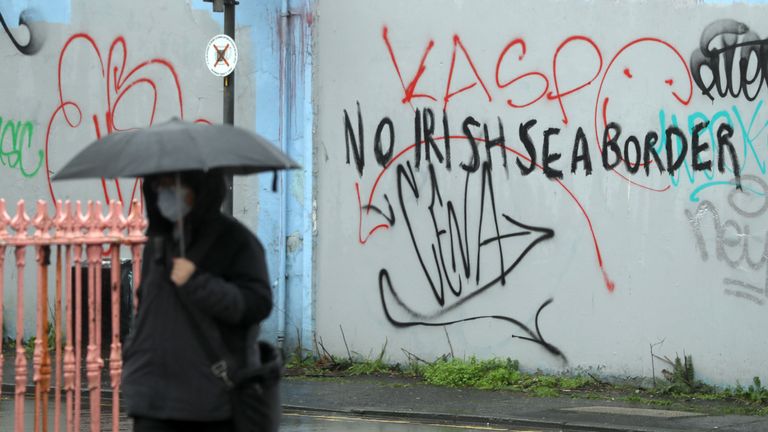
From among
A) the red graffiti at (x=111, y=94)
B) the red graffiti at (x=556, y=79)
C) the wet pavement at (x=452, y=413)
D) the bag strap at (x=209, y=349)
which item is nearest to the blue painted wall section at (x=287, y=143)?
the red graffiti at (x=111, y=94)

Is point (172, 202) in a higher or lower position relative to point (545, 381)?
higher

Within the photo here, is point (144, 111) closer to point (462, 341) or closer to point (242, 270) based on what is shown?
point (462, 341)

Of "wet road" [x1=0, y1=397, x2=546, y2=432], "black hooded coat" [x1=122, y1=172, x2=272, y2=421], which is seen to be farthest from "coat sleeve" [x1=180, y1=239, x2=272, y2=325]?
"wet road" [x1=0, y1=397, x2=546, y2=432]

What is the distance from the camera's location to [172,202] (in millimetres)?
5316

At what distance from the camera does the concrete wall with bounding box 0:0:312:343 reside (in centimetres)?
1577

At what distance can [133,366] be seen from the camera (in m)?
5.23

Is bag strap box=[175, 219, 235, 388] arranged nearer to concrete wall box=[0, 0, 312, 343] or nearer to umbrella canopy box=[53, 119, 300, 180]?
umbrella canopy box=[53, 119, 300, 180]

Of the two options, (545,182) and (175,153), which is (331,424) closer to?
(545,182)

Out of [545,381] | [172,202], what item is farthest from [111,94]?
[172,202]

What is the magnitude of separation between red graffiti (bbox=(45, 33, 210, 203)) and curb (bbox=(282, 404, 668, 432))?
17.3ft

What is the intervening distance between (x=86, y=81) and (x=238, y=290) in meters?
12.6

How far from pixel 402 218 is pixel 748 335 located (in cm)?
404

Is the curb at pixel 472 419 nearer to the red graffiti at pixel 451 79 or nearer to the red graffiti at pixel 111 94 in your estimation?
the red graffiti at pixel 451 79

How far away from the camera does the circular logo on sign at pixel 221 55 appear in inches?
578
